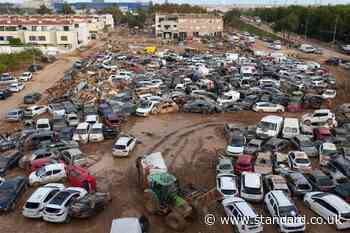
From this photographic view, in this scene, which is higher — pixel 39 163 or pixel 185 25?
pixel 185 25

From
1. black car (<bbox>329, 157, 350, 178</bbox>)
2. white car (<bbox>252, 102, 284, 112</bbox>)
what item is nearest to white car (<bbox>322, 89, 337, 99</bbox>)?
white car (<bbox>252, 102, 284, 112</bbox>)

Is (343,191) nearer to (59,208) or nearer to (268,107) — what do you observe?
(59,208)

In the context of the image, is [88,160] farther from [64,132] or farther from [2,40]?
[2,40]

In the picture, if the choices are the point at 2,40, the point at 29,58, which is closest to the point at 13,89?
the point at 29,58

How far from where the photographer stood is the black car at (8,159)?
1738 cm

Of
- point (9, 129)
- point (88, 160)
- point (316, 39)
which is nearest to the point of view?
point (88, 160)

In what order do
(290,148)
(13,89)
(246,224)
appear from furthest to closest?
(13,89)
(290,148)
(246,224)

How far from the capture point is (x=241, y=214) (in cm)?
1252

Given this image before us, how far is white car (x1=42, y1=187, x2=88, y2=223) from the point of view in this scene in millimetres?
13000

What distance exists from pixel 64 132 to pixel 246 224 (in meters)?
13.1

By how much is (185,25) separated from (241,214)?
70.4 metres

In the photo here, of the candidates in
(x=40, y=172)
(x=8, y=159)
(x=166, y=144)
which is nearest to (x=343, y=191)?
(x=166, y=144)

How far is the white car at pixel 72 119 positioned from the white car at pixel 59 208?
955 cm

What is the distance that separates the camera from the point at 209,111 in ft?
86.8
